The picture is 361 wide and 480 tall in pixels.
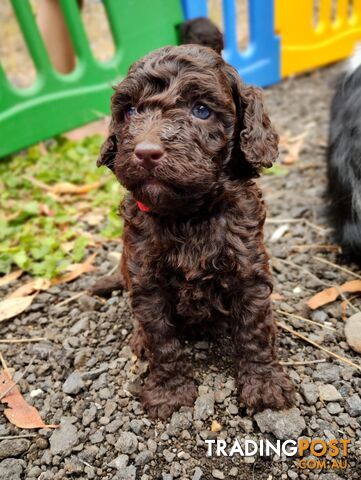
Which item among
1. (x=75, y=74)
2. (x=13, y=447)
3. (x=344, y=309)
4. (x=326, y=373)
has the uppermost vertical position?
(x=75, y=74)

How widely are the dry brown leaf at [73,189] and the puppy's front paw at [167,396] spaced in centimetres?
256

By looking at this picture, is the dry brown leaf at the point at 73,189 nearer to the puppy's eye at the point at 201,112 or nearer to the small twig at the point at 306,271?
the small twig at the point at 306,271

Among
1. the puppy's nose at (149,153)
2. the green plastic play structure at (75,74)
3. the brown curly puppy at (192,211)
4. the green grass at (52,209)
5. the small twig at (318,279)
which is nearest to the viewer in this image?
the puppy's nose at (149,153)

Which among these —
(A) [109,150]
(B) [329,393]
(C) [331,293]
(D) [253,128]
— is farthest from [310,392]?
(A) [109,150]

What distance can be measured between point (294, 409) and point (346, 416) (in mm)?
264

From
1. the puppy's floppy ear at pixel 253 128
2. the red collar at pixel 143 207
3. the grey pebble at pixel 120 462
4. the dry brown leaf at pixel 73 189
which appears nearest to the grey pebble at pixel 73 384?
the grey pebble at pixel 120 462

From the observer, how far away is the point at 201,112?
2.15 m

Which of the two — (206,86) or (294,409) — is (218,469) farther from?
(206,86)

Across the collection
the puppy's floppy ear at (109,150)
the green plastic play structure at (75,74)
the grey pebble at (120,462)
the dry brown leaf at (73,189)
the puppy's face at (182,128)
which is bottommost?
the dry brown leaf at (73,189)

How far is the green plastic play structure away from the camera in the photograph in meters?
5.13

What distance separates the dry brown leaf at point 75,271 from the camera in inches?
143

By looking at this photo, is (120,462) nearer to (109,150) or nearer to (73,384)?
(73,384)

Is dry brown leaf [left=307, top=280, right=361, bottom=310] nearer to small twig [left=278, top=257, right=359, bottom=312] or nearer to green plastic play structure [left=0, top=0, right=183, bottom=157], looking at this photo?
small twig [left=278, top=257, right=359, bottom=312]

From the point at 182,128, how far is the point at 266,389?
55.9 inches
